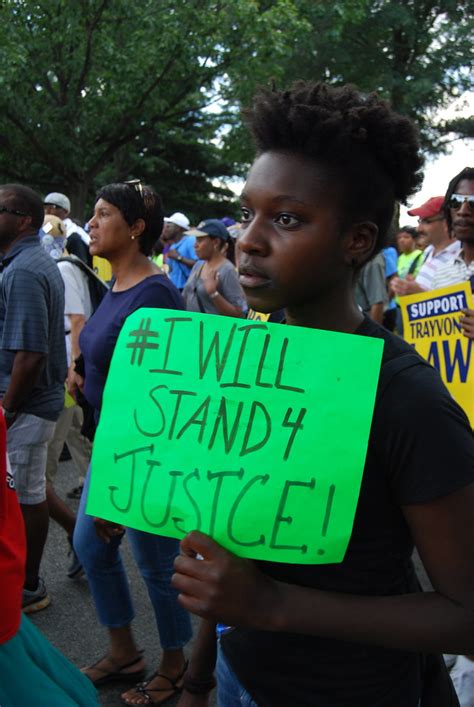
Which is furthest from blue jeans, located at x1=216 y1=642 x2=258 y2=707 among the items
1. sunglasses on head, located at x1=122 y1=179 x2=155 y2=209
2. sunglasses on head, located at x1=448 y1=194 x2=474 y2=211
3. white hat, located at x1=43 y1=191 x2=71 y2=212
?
white hat, located at x1=43 y1=191 x2=71 y2=212

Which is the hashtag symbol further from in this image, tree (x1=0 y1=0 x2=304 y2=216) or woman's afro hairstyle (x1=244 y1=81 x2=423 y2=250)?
tree (x1=0 y1=0 x2=304 y2=216)

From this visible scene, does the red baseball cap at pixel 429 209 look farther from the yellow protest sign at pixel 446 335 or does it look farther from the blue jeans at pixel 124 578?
the blue jeans at pixel 124 578

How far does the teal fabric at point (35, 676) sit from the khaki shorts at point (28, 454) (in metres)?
1.58

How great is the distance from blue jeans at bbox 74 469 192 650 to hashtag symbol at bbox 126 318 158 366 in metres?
1.54

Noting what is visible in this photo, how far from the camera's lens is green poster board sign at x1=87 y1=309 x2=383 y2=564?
3.58 ft

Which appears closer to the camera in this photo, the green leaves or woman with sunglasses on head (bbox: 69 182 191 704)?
woman with sunglasses on head (bbox: 69 182 191 704)

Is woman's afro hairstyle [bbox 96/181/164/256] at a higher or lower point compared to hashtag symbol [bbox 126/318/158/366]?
higher

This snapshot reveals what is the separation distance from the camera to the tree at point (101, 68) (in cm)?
1509

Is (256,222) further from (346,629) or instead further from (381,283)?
(381,283)

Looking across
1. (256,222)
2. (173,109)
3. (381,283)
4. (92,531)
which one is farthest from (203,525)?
(173,109)

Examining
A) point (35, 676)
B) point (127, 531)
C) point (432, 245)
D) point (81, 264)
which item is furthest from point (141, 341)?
point (432, 245)

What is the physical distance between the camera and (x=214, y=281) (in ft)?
18.5

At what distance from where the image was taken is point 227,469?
3.65 feet

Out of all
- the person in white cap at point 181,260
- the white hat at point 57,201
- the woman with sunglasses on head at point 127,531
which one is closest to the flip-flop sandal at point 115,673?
the woman with sunglasses on head at point 127,531
